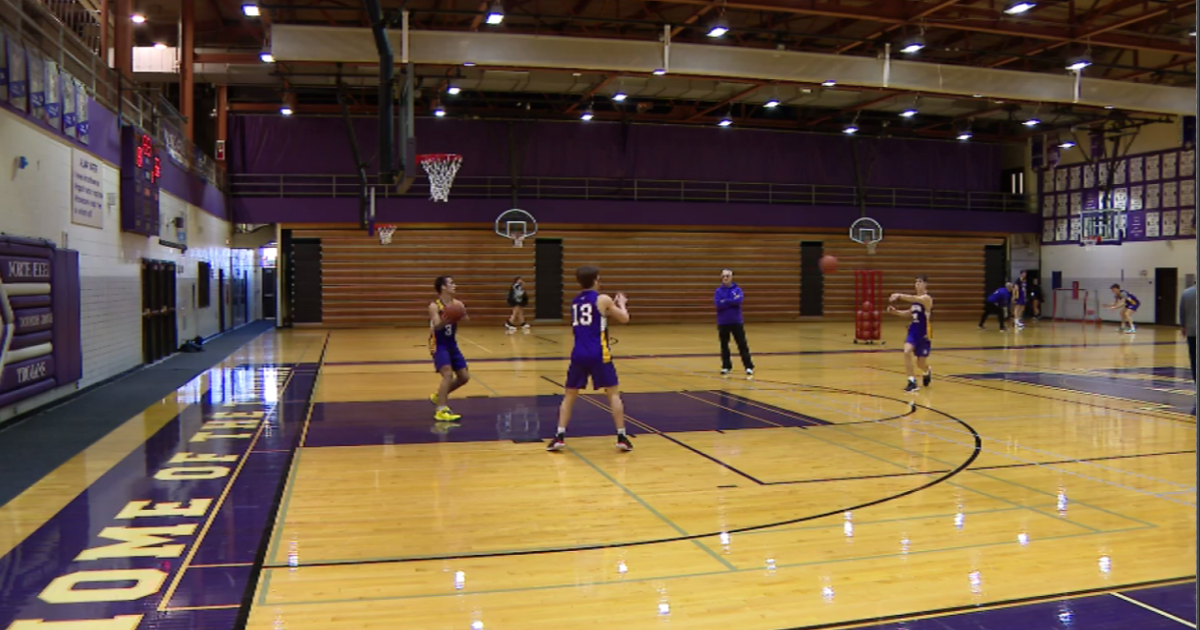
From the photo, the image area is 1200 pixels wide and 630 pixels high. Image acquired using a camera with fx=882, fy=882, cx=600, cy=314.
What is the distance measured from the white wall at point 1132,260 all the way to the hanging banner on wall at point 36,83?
31.0 m

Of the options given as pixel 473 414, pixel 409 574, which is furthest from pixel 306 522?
pixel 473 414

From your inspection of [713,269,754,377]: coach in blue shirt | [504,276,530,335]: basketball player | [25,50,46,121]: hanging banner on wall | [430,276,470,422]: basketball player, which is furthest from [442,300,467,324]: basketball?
[504,276,530,335]: basketball player

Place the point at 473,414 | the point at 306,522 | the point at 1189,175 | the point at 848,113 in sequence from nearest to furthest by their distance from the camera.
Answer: the point at 306,522 → the point at 473,414 → the point at 1189,175 → the point at 848,113

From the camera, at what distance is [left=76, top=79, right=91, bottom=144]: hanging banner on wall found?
12.6 metres

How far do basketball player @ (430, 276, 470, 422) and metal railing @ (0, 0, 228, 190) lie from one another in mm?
5660

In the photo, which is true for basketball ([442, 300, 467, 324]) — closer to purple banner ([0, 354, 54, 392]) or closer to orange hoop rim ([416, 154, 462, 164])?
purple banner ([0, 354, 54, 392])

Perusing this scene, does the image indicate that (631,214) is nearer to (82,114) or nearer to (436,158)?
(436,158)

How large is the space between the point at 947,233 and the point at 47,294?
30734mm

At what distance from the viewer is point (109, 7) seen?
878 inches

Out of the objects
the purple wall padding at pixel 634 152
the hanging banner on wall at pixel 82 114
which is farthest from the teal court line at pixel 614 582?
the purple wall padding at pixel 634 152

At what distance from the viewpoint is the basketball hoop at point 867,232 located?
3102cm

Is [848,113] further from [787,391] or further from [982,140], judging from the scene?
[787,391]

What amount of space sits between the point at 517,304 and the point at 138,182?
11.7 metres

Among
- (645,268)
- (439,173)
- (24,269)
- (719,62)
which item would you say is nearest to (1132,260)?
(645,268)
